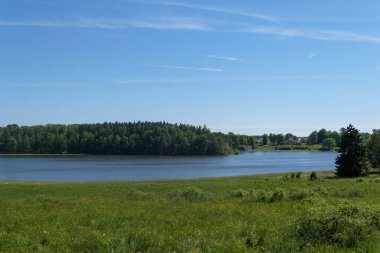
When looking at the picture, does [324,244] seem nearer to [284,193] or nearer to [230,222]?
[230,222]

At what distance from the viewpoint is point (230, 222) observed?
669 inches

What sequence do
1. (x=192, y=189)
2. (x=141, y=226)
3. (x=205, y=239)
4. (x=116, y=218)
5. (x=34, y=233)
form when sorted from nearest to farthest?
(x=205, y=239) < (x=34, y=233) < (x=141, y=226) < (x=116, y=218) < (x=192, y=189)

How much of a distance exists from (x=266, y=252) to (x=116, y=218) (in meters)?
7.23

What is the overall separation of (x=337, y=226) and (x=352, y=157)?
189 feet

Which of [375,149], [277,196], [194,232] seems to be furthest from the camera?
[375,149]

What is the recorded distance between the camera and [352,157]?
68500mm

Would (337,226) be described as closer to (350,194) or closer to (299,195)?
(299,195)

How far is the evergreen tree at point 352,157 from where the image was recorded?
67.9m

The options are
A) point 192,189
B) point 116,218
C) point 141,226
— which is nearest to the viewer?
point 141,226

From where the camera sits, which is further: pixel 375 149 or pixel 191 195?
pixel 375 149

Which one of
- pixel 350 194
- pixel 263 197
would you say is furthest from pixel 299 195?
pixel 350 194

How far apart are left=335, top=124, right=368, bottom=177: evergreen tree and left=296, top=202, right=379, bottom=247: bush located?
55053mm

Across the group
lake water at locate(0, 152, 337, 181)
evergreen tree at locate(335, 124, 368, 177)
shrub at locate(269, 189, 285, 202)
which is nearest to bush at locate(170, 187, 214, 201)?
shrub at locate(269, 189, 285, 202)


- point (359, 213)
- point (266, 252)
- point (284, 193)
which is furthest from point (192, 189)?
point (266, 252)
